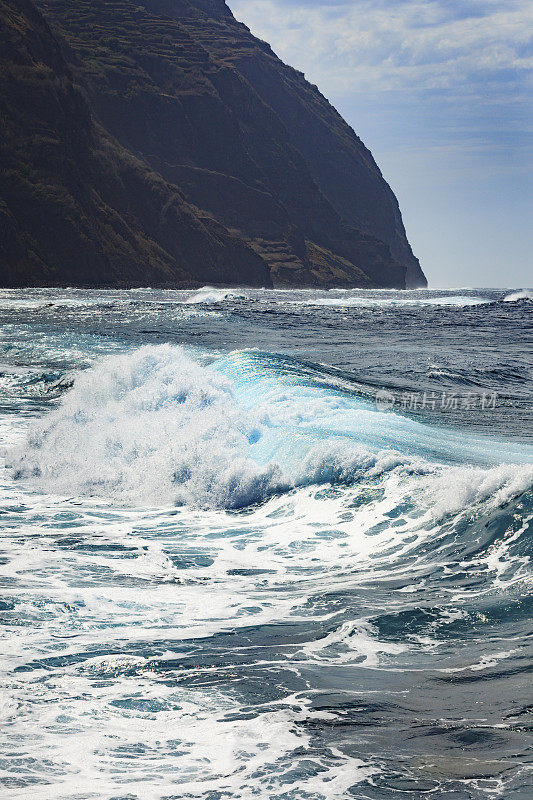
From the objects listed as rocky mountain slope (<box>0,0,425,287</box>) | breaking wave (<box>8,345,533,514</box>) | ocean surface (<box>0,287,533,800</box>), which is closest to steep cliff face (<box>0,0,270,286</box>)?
rocky mountain slope (<box>0,0,425,287</box>)

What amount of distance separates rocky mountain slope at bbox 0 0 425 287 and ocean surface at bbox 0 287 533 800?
75.3 m

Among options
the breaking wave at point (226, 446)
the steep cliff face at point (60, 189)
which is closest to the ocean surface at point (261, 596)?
the breaking wave at point (226, 446)

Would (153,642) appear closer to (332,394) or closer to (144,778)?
(144,778)

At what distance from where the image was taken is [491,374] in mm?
20500

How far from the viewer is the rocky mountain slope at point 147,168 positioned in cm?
9044

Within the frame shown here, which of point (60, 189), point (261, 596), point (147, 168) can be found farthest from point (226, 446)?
point (147, 168)

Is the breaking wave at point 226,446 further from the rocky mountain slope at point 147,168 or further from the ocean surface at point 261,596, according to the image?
the rocky mountain slope at point 147,168

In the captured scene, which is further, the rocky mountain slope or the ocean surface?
the rocky mountain slope

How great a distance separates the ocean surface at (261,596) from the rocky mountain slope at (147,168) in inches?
2964

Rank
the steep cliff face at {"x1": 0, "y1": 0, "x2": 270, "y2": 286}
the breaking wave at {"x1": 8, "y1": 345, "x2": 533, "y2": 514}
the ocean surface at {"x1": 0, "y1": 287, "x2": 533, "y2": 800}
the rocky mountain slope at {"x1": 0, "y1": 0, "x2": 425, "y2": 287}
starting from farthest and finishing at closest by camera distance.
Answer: the rocky mountain slope at {"x1": 0, "y1": 0, "x2": 425, "y2": 287}, the steep cliff face at {"x1": 0, "y1": 0, "x2": 270, "y2": 286}, the breaking wave at {"x1": 8, "y1": 345, "x2": 533, "y2": 514}, the ocean surface at {"x1": 0, "y1": 287, "x2": 533, "y2": 800}

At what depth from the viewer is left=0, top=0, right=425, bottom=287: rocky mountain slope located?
9044 centimetres

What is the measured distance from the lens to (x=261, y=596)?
20.5 ft

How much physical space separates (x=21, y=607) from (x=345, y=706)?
2525mm

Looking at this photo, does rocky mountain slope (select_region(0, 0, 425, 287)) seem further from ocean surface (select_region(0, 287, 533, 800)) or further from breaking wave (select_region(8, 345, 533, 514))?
ocean surface (select_region(0, 287, 533, 800))
